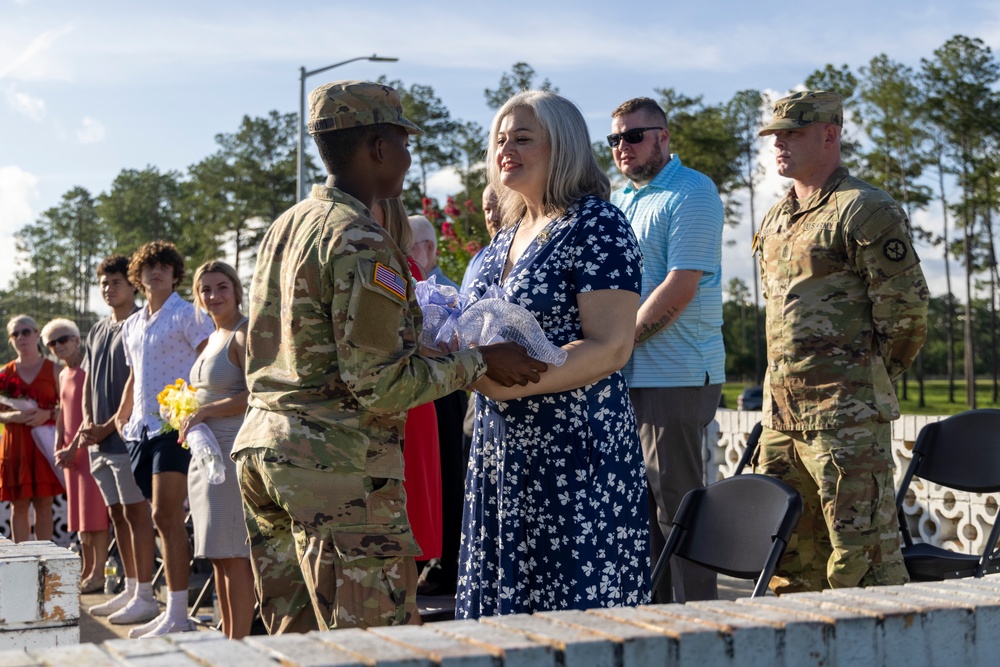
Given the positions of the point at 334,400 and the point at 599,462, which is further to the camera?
the point at 599,462

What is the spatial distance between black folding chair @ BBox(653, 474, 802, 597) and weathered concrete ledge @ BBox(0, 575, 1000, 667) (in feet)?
5.39

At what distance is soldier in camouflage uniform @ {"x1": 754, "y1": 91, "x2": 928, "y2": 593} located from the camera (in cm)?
448

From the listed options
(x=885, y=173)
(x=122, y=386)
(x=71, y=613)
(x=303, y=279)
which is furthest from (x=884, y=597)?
(x=885, y=173)

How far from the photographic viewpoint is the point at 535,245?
345 cm

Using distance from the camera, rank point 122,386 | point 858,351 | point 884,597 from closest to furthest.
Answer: point 884,597 < point 858,351 < point 122,386

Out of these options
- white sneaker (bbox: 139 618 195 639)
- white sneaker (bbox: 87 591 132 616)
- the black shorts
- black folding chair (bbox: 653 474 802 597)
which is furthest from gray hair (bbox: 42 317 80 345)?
black folding chair (bbox: 653 474 802 597)

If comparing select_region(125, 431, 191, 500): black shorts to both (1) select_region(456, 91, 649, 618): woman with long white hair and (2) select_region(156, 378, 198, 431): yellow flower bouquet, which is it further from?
(1) select_region(456, 91, 649, 618): woman with long white hair

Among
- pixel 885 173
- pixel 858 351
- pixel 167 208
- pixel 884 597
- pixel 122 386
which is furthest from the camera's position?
pixel 167 208

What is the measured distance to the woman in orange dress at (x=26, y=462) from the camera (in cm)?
945

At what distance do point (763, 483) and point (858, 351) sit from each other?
98cm

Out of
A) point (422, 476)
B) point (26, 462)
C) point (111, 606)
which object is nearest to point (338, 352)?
point (422, 476)

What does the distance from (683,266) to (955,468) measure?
176 cm

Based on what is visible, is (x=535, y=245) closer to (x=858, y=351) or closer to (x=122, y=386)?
(x=858, y=351)

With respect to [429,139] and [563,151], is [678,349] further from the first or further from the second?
[429,139]
